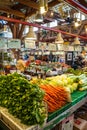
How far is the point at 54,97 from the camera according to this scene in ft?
6.67

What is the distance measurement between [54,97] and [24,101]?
1.94ft

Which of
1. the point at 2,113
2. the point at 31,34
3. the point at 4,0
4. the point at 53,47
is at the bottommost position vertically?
the point at 2,113

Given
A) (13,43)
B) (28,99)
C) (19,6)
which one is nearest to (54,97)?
(28,99)

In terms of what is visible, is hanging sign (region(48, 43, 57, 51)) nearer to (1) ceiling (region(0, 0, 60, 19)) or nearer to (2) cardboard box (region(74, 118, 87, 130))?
(1) ceiling (region(0, 0, 60, 19))

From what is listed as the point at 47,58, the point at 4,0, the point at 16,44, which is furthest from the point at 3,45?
the point at 47,58

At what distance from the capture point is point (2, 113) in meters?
1.67

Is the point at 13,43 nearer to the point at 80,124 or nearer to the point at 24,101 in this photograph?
the point at 80,124

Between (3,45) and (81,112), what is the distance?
2.71 m

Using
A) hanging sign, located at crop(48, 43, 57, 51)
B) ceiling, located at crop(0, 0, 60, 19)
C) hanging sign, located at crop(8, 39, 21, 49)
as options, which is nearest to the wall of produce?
hanging sign, located at crop(8, 39, 21, 49)

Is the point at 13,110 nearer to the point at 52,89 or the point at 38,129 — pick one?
the point at 38,129

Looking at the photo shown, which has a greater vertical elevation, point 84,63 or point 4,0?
point 4,0

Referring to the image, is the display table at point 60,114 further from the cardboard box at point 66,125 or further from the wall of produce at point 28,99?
the cardboard box at point 66,125

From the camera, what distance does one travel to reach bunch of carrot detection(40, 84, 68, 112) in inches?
74.8

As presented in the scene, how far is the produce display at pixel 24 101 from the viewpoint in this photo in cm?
147
